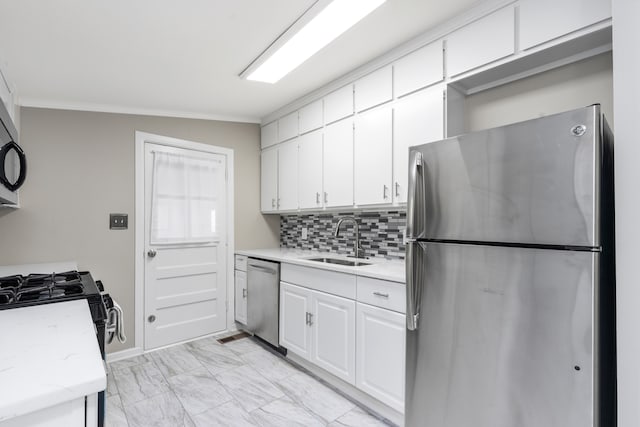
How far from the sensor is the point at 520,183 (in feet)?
4.19

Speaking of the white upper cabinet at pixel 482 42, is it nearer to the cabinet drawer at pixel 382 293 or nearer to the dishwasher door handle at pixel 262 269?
the cabinet drawer at pixel 382 293

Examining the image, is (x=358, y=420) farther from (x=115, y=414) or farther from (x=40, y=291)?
(x=40, y=291)

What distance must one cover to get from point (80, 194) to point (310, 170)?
2.00 metres

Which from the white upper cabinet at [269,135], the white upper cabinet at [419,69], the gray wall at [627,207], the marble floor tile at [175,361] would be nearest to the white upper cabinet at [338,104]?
the white upper cabinet at [419,69]

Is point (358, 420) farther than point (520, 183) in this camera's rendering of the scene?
Yes

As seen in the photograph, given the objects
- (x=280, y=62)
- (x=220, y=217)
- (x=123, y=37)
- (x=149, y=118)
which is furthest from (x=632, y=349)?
(x=149, y=118)

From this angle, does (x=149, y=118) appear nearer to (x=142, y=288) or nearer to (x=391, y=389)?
(x=142, y=288)

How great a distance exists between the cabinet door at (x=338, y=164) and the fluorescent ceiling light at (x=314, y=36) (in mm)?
612

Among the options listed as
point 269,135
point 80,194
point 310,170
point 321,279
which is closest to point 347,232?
point 310,170

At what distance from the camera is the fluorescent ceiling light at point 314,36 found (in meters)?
1.79

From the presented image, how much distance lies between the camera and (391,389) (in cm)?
200

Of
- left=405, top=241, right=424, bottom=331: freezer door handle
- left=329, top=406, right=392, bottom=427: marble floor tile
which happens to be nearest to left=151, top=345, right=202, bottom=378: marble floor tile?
left=329, top=406, right=392, bottom=427: marble floor tile

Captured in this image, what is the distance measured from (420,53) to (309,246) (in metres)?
2.16

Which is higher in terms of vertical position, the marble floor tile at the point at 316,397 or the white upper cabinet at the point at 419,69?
the white upper cabinet at the point at 419,69
